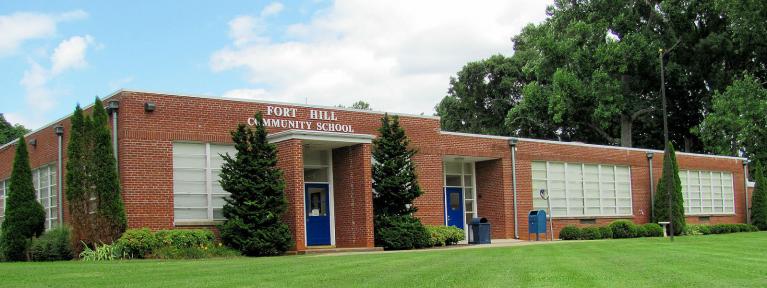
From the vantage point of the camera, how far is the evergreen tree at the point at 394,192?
23156mm

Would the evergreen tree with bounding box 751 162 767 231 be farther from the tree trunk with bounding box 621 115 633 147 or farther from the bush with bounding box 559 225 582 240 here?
the bush with bounding box 559 225 582 240

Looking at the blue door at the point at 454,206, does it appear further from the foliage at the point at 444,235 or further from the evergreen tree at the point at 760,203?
the evergreen tree at the point at 760,203

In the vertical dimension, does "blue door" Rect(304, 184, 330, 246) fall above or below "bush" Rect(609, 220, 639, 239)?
above

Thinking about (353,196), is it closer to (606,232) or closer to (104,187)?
(104,187)

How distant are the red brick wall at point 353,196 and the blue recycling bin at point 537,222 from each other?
26.6 ft

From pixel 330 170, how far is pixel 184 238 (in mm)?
5664

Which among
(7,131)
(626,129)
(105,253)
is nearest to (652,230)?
(626,129)

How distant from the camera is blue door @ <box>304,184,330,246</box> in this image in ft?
79.5

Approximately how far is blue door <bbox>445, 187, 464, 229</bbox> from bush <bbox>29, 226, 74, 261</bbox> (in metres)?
13.3

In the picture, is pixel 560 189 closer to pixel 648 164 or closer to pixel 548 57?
pixel 648 164

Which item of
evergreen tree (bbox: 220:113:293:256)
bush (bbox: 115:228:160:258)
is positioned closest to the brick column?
evergreen tree (bbox: 220:113:293:256)

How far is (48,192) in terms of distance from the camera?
82.3ft

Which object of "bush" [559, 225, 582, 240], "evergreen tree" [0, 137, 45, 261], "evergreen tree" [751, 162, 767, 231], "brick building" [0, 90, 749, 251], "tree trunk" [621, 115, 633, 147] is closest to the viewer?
"brick building" [0, 90, 749, 251]

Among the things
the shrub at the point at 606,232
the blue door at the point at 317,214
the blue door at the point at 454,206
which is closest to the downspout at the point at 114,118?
the blue door at the point at 317,214
